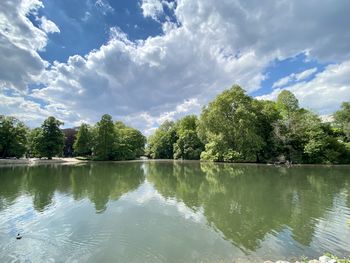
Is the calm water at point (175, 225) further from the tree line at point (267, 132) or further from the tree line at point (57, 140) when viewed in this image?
the tree line at point (57, 140)

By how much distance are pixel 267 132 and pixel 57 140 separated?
47.5 meters

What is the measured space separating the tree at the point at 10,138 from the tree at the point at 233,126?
137 ft

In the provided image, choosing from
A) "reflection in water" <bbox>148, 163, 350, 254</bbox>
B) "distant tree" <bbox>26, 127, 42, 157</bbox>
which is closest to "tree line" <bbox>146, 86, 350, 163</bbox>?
"reflection in water" <bbox>148, 163, 350, 254</bbox>

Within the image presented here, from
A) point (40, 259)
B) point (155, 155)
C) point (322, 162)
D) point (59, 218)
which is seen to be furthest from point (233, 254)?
point (155, 155)

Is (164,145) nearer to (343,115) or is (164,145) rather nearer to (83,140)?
(83,140)

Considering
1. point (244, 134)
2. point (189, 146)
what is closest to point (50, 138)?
point (189, 146)

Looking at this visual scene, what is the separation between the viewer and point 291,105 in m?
49.9

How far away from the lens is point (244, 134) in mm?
44312

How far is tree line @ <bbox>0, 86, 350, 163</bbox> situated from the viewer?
40.1 metres

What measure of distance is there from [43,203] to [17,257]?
24.8ft

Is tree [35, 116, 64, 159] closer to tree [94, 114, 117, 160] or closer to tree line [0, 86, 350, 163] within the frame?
tree line [0, 86, 350, 163]

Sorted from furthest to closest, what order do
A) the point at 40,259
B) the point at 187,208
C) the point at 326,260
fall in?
the point at 187,208
the point at 40,259
the point at 326,260

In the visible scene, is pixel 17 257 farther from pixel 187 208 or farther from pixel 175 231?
pixel 187 208

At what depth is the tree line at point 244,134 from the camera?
40091 millimetres
